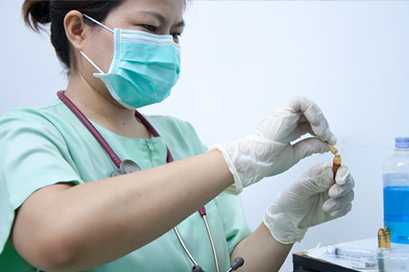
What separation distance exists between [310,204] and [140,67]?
509 mm

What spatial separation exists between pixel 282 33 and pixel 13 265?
1023 millimetres

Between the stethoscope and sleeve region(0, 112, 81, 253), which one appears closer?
sleeve region(0, 112, 81, 253)

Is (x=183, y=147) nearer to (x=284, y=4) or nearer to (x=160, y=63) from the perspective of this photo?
(x=160, y=63)

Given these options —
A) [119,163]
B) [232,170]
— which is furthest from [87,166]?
[232,170]

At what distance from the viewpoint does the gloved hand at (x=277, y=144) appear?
28.0 inches

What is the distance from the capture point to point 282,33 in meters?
1.39

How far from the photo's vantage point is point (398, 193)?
1.07 meters

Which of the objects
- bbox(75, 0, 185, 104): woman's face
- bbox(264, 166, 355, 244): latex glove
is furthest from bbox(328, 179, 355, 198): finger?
bbox(75, 0, 185, 104): woman's face

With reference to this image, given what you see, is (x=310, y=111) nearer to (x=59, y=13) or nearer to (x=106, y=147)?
(x=106, y=147)

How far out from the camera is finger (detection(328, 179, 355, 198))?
0.90 metres

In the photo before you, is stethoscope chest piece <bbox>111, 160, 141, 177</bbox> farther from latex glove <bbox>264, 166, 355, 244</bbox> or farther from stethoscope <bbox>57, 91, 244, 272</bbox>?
latex glove <bbox>264, 166, 355, 244</bbox>

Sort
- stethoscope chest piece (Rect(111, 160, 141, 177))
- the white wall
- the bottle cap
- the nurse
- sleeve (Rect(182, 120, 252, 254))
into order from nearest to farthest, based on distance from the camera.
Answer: the nurse
stethoscope chest piece (Rect(111, 160, 141, 177))
the bottle cap
sleeve (Rect(182, 120, 252, 254))
the white wall

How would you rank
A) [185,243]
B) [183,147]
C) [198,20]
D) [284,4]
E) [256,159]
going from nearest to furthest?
1. [256,159]
2. [185,243]
3. [183,147]
4. [284,4]
5. [198,20]

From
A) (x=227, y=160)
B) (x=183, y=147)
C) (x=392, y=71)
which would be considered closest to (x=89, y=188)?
(x=227, y=160)
